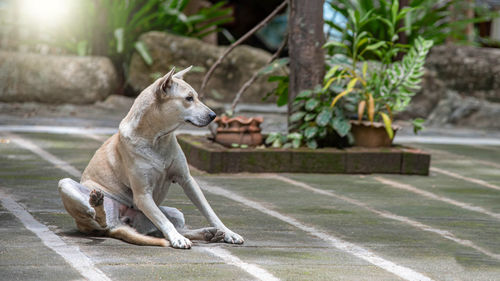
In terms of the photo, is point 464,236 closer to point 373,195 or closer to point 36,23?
point 373,195

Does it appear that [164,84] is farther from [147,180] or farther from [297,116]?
[297,116]

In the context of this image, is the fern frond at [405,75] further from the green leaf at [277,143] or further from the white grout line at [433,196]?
the green leaf at [277,143]

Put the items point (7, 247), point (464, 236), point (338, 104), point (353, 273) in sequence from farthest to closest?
point (338, 104)
point (464, 236)
point (7, 247)
point (353, 273)

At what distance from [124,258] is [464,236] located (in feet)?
8.47

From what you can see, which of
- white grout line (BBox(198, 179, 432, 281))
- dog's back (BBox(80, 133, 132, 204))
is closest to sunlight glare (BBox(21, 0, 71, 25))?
white grout line (BBox(198, 179, 432, 281))

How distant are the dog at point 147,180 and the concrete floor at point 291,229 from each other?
0.38ft

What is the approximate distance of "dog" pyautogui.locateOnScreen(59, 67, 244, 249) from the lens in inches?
224

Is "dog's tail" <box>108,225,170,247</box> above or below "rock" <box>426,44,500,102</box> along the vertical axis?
below

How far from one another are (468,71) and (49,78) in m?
7.71

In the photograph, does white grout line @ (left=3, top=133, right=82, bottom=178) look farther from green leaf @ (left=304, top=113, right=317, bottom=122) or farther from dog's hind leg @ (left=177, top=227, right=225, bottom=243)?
dog's hind leg @ (left=177, top=227, right=225, bottom=243)

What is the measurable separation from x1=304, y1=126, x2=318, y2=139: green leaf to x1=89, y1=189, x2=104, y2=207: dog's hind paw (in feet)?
15.4

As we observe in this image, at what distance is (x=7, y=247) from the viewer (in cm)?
548

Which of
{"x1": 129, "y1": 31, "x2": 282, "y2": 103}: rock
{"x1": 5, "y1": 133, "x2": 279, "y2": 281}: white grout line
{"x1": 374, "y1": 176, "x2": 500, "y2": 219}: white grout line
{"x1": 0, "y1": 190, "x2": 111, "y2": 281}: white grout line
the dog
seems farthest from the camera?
{"x1": 129, "y1": 31, "x2": 282, "y2": 103}: rock

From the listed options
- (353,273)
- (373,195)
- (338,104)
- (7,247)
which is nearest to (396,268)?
(353,273)
